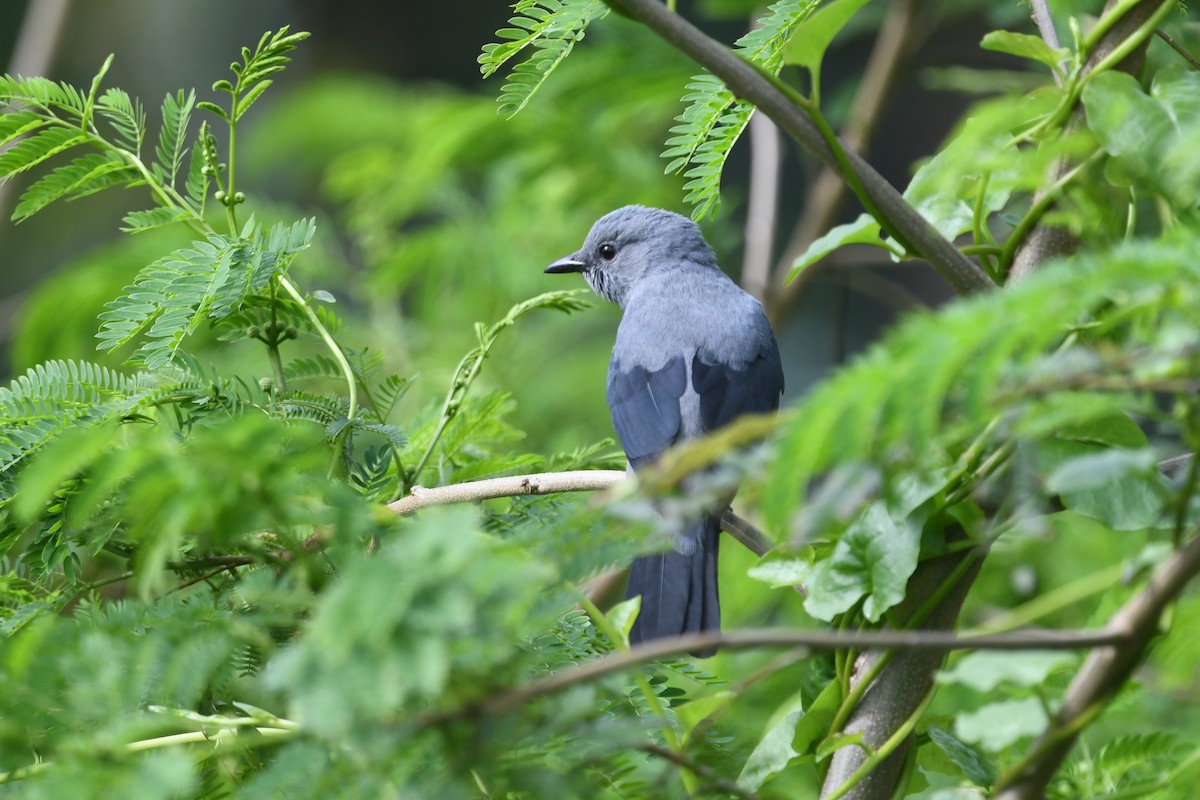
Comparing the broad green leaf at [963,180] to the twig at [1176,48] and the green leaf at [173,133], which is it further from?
the green leaf at [173,133]

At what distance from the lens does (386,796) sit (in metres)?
1.03

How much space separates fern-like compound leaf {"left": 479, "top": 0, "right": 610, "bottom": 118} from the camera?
1624 mm

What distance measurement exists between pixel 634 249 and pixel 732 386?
93cm

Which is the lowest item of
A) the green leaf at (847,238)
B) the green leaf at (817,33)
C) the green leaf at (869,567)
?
the green leaf at (869,567)

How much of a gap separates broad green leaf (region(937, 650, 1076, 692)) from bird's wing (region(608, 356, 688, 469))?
5.01 ft

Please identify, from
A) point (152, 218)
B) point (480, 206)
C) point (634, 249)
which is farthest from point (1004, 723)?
point (480, 206)

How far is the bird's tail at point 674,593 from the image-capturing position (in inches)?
85.3

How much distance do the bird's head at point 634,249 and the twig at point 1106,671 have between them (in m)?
2.44

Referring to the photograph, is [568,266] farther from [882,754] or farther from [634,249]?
[882,754]

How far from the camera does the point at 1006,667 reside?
100cm

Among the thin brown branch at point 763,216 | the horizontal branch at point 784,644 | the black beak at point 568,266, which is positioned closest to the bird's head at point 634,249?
the black beak at point 568,266

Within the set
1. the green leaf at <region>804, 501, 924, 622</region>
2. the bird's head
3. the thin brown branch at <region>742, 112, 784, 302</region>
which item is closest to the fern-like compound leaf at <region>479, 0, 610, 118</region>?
the green leaf at <region>804, 501, 924, 622</region>

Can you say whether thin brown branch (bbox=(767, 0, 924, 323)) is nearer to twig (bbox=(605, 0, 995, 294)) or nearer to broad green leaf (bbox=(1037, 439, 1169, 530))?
twig (bbox=(605, 0, 995, 294))

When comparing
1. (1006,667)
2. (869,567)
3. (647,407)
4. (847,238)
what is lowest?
(647,407)
